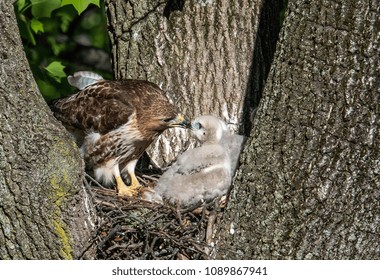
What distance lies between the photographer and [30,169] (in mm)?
4516

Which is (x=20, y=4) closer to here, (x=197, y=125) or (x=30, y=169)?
(x=197, y=125)

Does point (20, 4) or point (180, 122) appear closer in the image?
point (180, 122)

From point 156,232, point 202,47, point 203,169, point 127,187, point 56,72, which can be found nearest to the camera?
point 156,232

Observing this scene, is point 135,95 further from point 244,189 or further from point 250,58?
point 244,189

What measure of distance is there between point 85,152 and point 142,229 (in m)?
1.54

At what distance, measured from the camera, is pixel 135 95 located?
6445mm

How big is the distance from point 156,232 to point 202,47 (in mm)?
1639

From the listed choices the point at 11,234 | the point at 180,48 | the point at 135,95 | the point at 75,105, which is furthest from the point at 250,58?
the point at 11,234

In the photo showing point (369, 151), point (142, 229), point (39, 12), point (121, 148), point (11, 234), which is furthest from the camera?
point (39, 12)

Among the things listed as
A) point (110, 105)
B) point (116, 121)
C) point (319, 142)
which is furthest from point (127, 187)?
point (319, 142)

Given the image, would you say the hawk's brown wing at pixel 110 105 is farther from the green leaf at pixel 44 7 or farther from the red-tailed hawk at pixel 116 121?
the green leaf at pixel 44 7

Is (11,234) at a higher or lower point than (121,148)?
higher

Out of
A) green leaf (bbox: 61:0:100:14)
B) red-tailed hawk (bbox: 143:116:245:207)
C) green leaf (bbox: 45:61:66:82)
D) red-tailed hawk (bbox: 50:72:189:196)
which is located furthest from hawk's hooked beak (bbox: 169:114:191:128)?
green leaf (bbox: 45:61:66:82)

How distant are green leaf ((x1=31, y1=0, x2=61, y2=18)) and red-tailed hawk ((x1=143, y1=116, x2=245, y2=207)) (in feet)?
7.27
